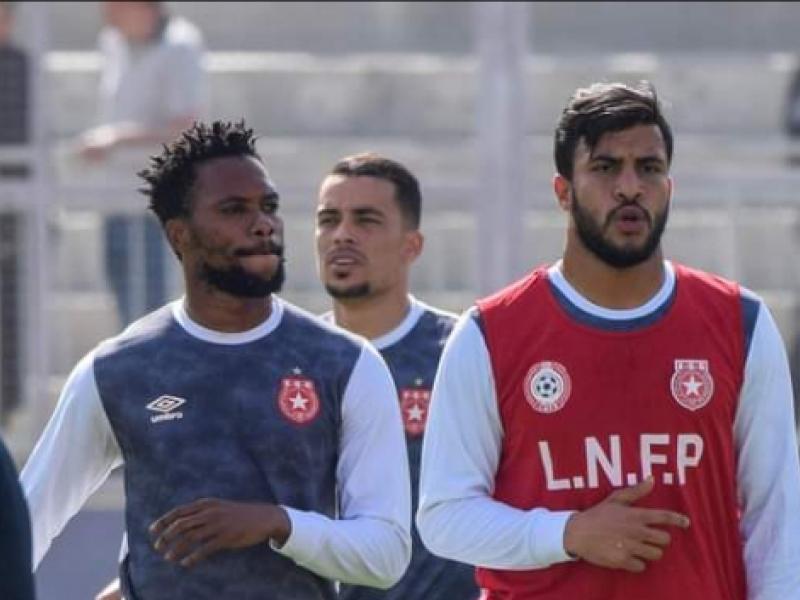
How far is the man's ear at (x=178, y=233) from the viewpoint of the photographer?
214 inches

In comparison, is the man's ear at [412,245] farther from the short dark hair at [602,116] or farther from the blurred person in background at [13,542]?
the blurred person in background at [13,542]

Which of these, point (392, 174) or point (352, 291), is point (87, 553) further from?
point (352, 291)

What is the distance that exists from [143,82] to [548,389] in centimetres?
530

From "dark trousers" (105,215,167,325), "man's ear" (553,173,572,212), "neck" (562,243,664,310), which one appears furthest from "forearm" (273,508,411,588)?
"dark trousers" (105,215,167,325)

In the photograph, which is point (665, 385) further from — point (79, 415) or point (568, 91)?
point (568, 91)

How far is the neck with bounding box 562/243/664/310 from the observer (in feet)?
16.5

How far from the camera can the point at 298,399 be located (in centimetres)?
518

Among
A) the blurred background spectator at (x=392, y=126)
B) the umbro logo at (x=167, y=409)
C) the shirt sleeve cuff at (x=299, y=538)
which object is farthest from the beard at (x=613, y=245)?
the blurred background spectator at (x=392, y=126)

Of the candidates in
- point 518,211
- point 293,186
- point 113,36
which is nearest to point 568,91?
point 518,211

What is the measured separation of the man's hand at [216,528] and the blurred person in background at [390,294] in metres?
1.40

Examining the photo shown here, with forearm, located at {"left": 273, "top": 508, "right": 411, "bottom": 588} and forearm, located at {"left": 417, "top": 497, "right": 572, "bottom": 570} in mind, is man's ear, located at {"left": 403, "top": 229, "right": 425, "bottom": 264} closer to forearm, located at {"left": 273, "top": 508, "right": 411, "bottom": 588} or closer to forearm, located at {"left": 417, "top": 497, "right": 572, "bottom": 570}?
forearm, located at {"left": 273, "top": 508, "right": 411, "bottom": 588}

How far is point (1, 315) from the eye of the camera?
31.8 feet

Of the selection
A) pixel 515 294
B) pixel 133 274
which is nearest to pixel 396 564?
pixel 515 294

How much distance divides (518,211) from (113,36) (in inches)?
70.8
